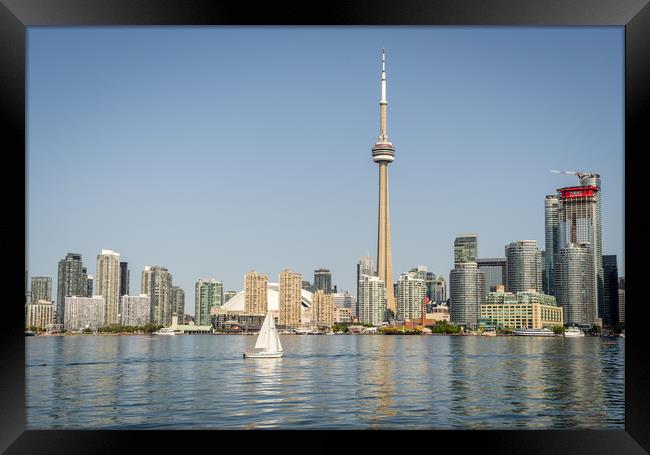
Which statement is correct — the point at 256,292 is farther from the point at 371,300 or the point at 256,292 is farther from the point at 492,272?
the point at 492,272

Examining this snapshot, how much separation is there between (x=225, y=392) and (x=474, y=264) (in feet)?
199

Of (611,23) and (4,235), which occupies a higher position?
(611,23)

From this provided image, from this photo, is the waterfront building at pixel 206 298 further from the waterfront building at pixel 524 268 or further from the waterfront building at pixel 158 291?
the waterfront building at pixel 524 268

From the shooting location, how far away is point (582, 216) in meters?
86.2

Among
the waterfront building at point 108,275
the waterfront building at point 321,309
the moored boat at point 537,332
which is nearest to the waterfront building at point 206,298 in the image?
the waterfront building at point 321,309

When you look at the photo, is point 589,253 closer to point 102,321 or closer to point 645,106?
point 102,321

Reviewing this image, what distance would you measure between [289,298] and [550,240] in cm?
2569

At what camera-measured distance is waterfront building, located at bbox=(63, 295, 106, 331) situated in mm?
75188

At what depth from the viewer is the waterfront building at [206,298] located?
86.6m

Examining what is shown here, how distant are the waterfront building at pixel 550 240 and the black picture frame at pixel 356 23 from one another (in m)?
76.6

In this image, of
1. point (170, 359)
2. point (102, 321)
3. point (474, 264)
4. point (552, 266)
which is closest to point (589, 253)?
point (552, 266)

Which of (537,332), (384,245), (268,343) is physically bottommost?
(537,332)

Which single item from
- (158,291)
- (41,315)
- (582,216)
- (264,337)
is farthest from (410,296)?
(264,337)

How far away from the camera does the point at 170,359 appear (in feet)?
130
